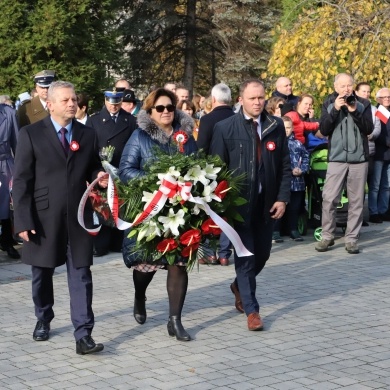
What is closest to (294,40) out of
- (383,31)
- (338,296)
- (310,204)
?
(383,31)

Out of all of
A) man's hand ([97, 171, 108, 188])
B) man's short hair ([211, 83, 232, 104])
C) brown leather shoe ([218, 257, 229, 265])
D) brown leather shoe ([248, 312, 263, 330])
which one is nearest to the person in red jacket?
man's short hair ([211, 83, 232, 104])

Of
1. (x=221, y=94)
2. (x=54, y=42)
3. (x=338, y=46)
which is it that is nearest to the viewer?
(x=221, y=94)

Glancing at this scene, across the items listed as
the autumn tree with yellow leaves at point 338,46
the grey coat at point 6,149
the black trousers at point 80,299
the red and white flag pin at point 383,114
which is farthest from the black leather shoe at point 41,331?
the autumn tree with yellow leaves at point 338,46

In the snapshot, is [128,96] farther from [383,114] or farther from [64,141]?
[64,141]

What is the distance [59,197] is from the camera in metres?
7.82

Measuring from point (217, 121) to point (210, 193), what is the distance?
347 centimetres

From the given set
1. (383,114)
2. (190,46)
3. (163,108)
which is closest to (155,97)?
(163,108)

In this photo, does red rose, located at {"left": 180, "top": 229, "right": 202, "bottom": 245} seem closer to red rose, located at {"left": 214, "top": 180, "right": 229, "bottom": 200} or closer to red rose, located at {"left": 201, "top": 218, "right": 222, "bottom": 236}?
red rose, located at {"left": 201, "top": 218, "right": 222, "bottom": 236}

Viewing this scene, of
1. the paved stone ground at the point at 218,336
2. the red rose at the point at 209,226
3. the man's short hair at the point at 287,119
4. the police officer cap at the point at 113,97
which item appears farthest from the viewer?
the man's short hair at the point at 287,119

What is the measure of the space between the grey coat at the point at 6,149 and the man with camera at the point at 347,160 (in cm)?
362

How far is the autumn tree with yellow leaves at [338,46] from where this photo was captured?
57.6 feet

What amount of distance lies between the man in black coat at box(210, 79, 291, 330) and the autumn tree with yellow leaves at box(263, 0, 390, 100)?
359 inches

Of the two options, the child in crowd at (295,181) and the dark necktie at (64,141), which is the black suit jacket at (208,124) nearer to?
the child in crowd at (295,181)

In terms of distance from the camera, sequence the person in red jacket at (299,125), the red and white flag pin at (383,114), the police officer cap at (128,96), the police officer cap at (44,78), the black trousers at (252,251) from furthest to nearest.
Answer: the red and white flag pin at (383,114), the person in red jacket at (299,125), the police officer cap at (128,96), the police officer cap at (44,78), the black trousers at (252,251)
